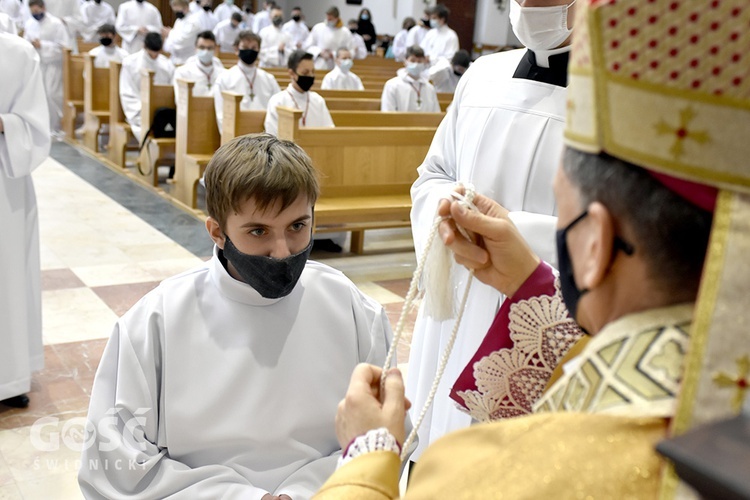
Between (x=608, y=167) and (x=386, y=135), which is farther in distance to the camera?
(x=386, y=135)

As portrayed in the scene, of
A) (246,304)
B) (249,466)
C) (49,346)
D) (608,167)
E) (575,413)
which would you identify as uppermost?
(608,167)

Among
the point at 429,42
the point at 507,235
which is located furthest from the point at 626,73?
the point at 429,42

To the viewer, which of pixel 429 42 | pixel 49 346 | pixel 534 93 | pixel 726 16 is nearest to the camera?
pixel 726 16

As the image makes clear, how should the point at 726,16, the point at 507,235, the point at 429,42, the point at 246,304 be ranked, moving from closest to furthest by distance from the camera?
1. the point at 726,16
2. the point at 507,235
3. the point at 246,304
4. the point at 429,42

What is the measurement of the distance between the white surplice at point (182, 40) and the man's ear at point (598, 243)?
13.3 metres

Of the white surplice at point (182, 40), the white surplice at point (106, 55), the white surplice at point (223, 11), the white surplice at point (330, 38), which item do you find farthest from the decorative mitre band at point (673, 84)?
the white surplice at point (223, 11)

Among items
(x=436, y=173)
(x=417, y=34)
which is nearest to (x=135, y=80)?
(x=436, y=173)

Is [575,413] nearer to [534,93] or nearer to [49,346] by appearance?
[534,93]

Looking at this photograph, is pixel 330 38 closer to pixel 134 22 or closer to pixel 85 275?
pixel 134 22

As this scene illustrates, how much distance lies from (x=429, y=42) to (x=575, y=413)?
1609cm

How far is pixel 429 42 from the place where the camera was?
16406mm

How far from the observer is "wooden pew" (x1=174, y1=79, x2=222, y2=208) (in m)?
7.78

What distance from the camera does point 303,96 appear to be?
761cm

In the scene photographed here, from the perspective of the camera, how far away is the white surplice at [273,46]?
1625 centimetres
